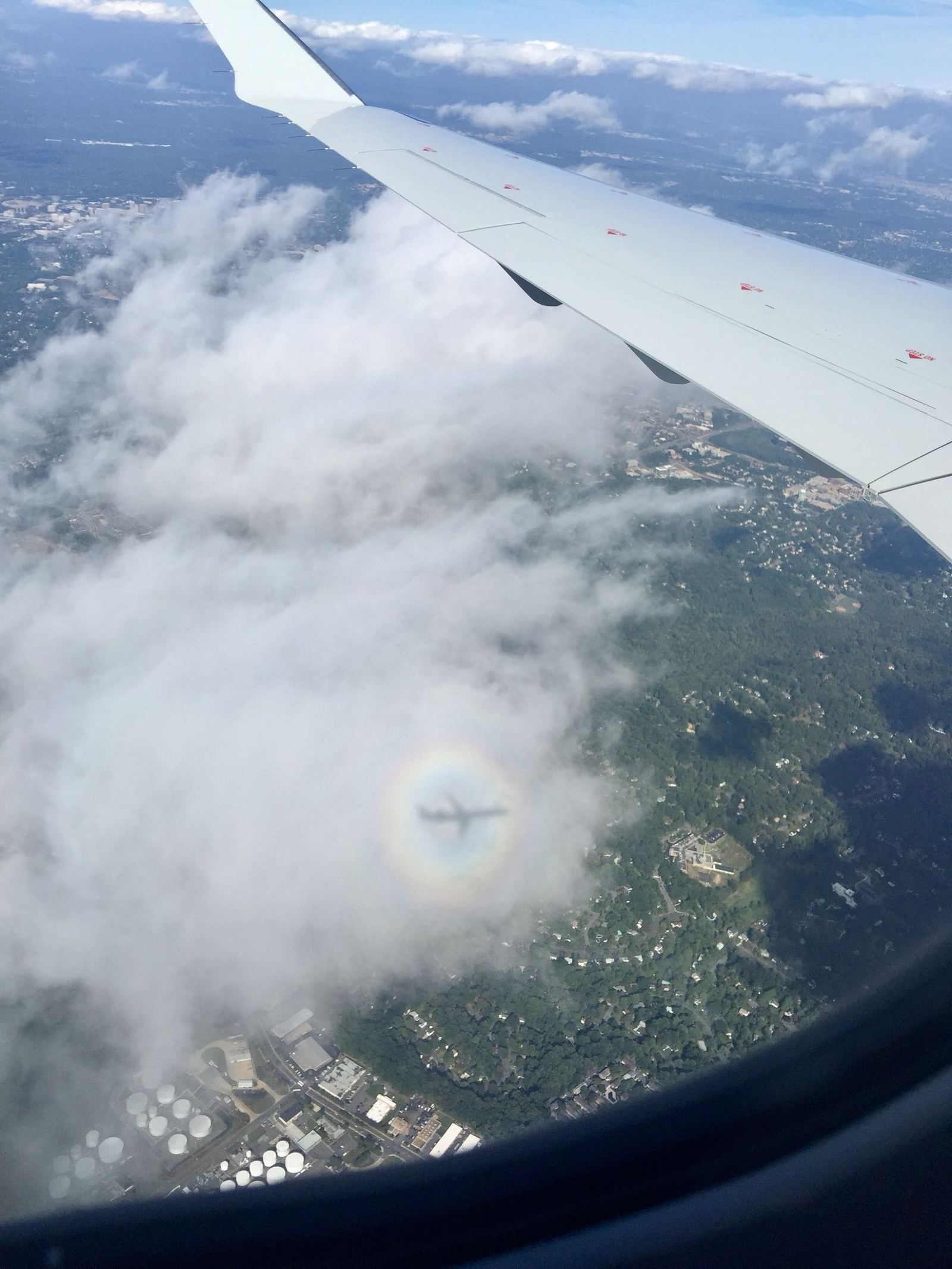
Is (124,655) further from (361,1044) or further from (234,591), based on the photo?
(361,1044)

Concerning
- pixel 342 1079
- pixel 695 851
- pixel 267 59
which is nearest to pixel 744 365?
pixel 267 59

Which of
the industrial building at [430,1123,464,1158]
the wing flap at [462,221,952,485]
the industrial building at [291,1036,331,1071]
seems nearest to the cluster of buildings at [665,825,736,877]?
the industrial building at [430,1123,464,1158]

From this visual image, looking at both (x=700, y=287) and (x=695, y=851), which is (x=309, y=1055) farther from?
(x=700, y=287)

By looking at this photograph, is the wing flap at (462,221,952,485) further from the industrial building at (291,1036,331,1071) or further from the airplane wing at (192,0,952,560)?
the industrial building at (291,1036,331,1071)

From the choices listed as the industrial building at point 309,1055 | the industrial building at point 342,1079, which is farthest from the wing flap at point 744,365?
the industrial building at point 309,1055

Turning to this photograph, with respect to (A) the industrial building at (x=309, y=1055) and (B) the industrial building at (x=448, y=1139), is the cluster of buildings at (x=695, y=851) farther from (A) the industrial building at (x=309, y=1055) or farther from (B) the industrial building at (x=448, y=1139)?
(A) the industrial building at (x=309, y=1055)

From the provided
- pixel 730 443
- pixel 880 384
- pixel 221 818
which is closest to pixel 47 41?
pixel 730 443
